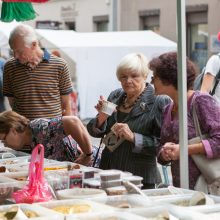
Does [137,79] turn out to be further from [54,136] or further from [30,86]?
[30,86]

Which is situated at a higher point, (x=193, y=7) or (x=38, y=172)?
(x=193, y=7)

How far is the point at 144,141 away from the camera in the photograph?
14.0ft

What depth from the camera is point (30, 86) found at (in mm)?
5410

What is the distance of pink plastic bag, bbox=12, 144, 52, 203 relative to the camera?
3.13 meters

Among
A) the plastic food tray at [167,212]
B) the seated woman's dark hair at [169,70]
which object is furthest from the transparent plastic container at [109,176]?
the seated woman's dark hair at [169,70]

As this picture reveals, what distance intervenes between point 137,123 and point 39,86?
1252mm

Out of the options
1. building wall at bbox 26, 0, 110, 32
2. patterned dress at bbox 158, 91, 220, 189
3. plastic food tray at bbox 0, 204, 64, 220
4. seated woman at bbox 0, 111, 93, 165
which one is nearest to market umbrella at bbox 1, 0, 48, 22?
seated woman at bbox 0, 111, 93, 165

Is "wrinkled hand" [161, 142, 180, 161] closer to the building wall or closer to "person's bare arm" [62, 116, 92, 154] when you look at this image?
"person's bare arm" [62, 116, 92, 154]

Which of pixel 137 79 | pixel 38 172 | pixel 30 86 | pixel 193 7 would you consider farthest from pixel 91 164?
pixel 193 7

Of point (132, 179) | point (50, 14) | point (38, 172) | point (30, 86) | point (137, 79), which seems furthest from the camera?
point (50, 14)

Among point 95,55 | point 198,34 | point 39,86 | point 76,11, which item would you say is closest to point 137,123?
point 39,86

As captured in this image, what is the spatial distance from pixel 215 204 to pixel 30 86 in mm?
2677

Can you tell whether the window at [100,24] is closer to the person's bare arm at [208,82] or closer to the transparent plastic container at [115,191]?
the person's bare arm at [208,82]

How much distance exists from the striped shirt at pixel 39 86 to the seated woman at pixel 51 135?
0.79 metres
